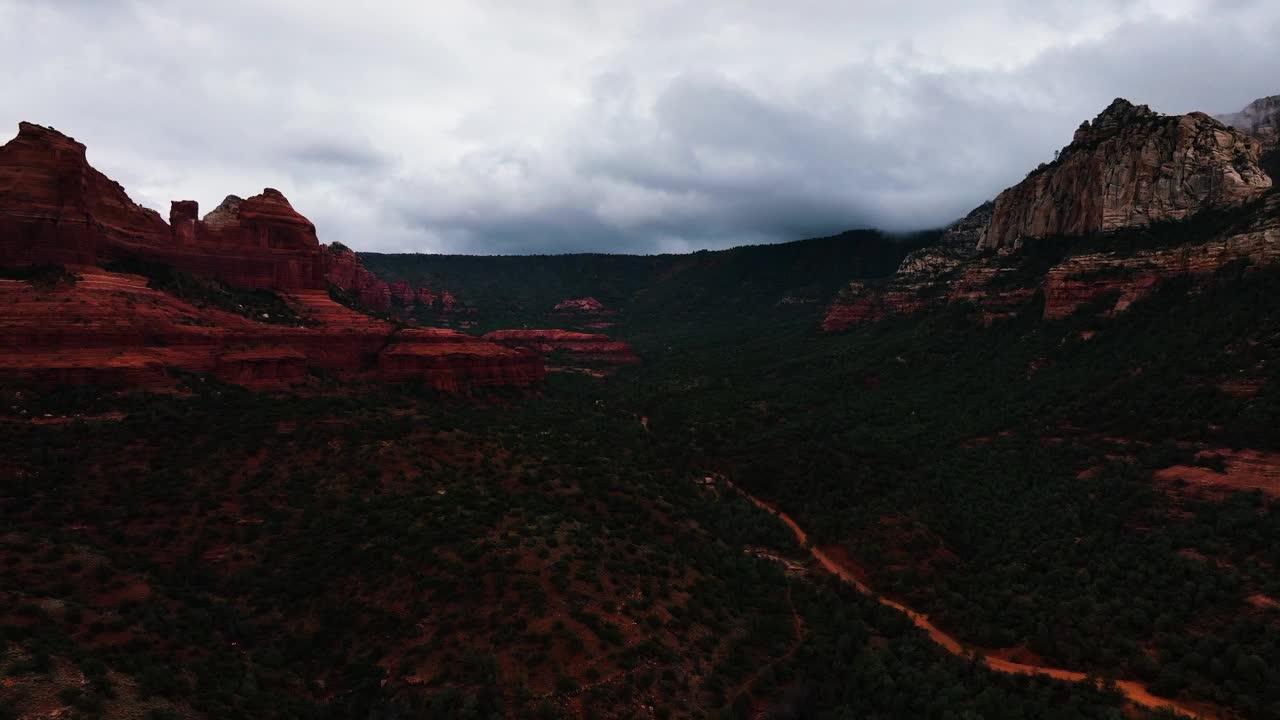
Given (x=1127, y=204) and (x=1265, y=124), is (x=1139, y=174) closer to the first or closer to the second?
(x=1127, y=204)

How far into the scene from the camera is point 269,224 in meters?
65.8

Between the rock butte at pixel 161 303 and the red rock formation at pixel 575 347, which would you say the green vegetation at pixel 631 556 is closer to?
the rock butte at pixel 161 303

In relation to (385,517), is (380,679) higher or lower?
lower

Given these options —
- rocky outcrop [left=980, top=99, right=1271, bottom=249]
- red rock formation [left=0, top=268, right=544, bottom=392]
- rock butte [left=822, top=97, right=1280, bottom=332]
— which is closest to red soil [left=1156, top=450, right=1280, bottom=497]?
rock butte [left=822, top=97, right=1280, bottom=332]

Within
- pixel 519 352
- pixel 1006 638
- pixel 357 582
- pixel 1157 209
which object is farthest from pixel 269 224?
pixel 1157 209

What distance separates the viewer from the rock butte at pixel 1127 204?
62312mm

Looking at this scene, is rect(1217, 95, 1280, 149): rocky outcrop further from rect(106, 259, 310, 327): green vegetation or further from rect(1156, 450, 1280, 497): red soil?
rect(106, 259, 310, 327): green vegetation

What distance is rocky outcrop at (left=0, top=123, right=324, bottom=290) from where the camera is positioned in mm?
45938

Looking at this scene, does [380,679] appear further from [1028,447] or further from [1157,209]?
[1157,209]

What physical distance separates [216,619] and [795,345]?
115 m

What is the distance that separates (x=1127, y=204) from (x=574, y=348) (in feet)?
389

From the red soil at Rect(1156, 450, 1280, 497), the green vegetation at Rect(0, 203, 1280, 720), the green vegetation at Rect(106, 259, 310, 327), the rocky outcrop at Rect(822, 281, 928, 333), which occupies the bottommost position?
the green vegetation at Rect(0, 203, 1280, 720)

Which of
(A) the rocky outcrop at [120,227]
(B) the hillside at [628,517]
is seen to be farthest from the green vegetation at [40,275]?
(A) the rocky outcrop at [120,227]

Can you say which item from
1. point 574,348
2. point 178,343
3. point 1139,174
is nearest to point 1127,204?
point 1139,174
